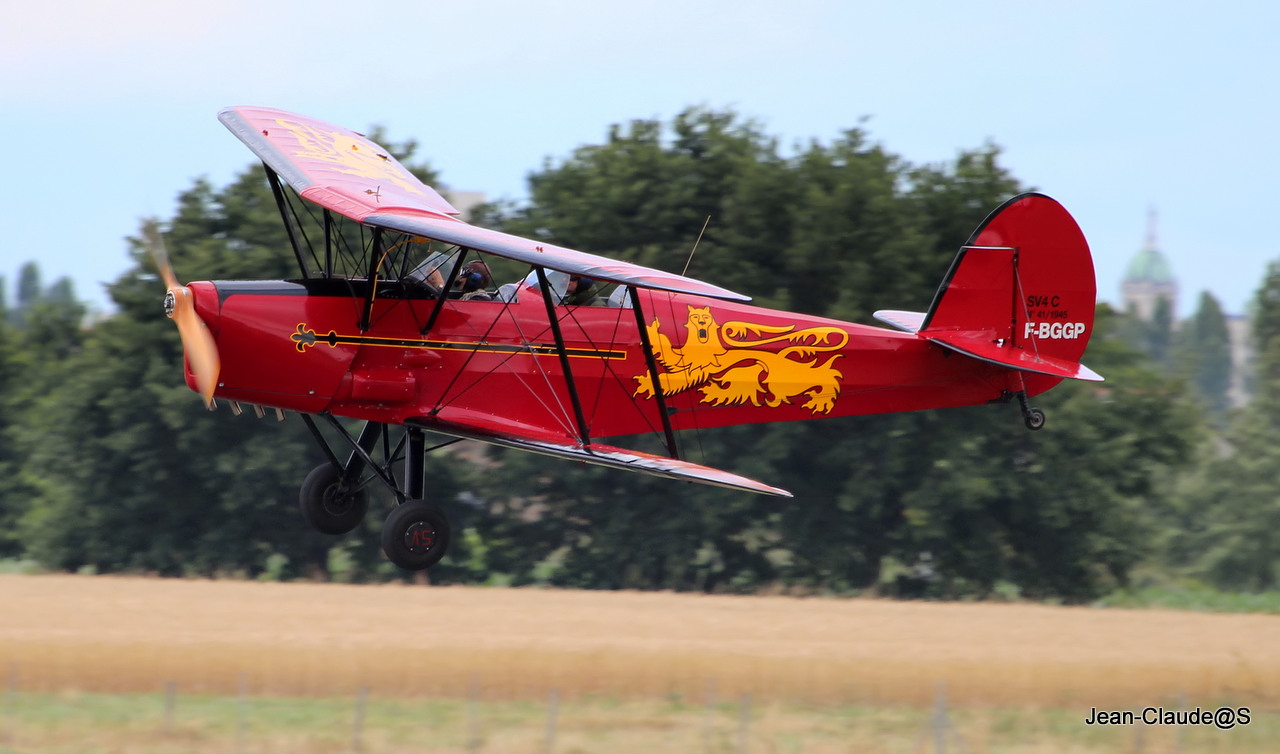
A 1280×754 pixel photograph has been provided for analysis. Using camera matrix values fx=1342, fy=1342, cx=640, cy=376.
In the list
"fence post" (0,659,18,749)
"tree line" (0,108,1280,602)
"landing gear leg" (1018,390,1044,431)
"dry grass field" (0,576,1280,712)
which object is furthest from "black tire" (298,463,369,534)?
"tree line" (0,108,1280,602)

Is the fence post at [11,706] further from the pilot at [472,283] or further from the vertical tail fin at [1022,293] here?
the vertical tail fin at [1022,293]

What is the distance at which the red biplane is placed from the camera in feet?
33.9

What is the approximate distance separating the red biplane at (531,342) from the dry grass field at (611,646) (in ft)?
13.6

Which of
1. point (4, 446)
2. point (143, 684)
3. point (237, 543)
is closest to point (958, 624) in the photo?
point (143, 684)

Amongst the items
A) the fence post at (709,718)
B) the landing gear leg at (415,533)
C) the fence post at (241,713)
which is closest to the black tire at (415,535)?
the landing gear leg at (415,533)

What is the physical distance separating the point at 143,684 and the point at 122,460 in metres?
11.7

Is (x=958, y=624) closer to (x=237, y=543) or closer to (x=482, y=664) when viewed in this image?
(x=482, y=664)

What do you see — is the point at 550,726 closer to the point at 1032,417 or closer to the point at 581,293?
the point at 581,293

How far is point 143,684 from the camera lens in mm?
15180

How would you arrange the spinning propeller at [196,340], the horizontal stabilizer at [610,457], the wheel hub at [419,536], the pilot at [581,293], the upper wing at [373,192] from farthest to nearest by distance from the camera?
the pilot at [581,293]
the wheel hub at [419,536]
the spinning propeller at [196,340]
the horizontal stabilizer at [610,457]
the upper wing at [373,192]

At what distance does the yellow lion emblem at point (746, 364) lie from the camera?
12234mm

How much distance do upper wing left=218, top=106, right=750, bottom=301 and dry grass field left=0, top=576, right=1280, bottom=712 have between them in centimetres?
567

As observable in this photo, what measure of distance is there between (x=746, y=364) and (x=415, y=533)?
142 inches

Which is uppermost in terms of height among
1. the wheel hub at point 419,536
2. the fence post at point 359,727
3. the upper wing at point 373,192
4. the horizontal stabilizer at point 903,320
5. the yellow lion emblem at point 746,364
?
the upper wing at point 373,192
